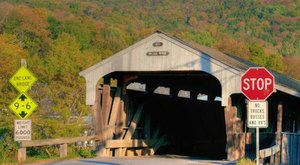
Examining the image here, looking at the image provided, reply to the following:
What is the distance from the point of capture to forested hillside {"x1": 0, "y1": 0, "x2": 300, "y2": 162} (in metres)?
30.5

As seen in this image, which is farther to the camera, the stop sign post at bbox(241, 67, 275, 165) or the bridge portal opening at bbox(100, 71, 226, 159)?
the bridge portal opening at bbox(100, 71, 226, 159)

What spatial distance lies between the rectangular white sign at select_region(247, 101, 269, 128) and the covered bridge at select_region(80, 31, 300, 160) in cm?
663

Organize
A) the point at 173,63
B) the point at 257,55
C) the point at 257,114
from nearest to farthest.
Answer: the point at 257,114, the point at 173,63, the point at 257,55

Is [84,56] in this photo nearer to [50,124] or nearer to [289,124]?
[50,124]

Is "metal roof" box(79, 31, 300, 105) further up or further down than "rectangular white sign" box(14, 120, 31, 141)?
further up

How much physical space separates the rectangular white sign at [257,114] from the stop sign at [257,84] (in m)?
0.38

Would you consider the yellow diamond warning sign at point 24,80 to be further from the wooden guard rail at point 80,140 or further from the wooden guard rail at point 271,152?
the wooden guard rail at point 271,152

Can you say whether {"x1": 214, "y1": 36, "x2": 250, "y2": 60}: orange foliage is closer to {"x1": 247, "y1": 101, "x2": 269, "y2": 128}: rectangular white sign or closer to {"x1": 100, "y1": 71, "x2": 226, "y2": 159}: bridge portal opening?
{"x1": 100, "y1": 71, "x2": 226, "y2": 159}: bridge portal opening

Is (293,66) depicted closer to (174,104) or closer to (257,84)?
(174,104)

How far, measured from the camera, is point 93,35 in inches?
3775

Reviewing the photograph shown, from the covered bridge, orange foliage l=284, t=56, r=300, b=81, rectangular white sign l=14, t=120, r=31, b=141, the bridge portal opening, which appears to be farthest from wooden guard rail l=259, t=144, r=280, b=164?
orange foliage l=284, t=56, r=300, b=81

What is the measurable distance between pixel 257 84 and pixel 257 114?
0.79 meters

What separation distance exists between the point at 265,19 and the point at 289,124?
367 feet

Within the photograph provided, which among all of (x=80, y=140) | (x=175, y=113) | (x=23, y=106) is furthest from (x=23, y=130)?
(x=175, y=113)
